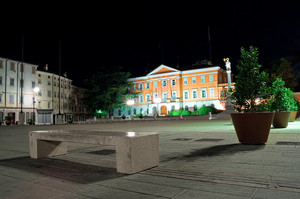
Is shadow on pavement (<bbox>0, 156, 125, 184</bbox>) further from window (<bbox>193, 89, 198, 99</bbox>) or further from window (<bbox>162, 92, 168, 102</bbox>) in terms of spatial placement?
window (<bbox>162, 92, 168, 102</bbox>)

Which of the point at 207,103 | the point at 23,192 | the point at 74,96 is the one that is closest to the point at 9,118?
the point at 74,96

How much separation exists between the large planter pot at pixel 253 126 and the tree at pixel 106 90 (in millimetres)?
48433

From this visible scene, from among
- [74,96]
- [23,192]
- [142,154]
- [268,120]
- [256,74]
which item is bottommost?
[23,192]

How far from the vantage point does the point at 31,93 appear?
46500 mm

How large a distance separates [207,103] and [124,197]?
55.5 m

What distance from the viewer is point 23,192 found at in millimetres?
3480

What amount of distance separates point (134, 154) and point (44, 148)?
3198mm

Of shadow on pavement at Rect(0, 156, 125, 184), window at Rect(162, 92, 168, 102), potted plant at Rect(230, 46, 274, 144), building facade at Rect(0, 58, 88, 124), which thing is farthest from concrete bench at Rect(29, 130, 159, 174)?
window at Rect(162, 92, 168, 102)

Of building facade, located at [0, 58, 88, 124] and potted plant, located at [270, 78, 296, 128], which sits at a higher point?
building facade, located at [0, 58, 88, 124]

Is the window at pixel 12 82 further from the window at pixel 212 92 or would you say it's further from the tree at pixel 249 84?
the tree at pixel 249 84

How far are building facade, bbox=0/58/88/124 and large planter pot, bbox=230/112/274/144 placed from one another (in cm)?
3152

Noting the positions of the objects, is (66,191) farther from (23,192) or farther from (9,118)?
(9,118)

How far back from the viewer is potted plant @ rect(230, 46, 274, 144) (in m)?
7.27

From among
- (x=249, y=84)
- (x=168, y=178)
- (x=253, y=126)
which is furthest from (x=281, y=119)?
(x=168, y=178)
